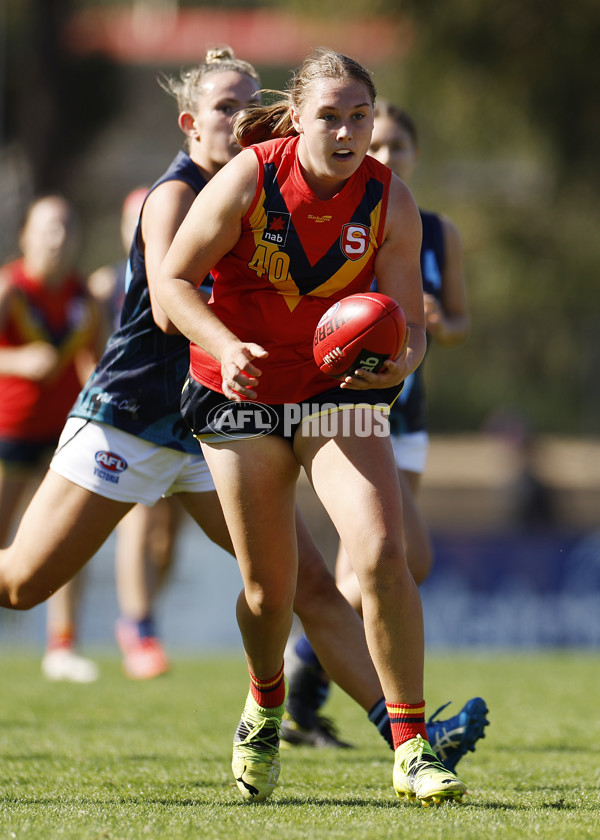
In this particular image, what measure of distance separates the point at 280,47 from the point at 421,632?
2387 centimetres

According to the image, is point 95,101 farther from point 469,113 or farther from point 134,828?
point 134,828

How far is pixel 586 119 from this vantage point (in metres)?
17.7

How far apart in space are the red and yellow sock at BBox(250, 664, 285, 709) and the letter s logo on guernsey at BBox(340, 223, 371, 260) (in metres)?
1.27

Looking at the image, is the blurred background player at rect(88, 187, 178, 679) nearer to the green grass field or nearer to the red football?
the green grass field

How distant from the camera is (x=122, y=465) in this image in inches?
157

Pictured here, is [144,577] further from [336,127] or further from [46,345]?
[336,127]

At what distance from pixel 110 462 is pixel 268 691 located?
89 cm

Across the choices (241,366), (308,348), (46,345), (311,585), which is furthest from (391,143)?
(46,345)

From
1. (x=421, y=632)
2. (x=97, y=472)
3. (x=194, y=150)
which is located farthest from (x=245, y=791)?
(x=194, y=150)

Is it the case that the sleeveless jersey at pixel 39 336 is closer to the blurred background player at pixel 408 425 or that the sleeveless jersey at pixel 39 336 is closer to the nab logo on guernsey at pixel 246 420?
the blurred background player at pixel 408 425

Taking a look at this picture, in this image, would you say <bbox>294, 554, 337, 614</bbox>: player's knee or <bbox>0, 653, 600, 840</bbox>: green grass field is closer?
<bbox>0, 653, 600, 840</bbox>: green grass field

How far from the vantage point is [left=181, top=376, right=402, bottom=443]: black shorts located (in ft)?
11.2

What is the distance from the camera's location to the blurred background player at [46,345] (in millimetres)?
7246

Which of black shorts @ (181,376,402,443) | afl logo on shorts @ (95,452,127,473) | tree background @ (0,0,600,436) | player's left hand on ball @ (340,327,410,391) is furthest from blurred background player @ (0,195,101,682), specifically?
tree background @ (0,0,600,436)
